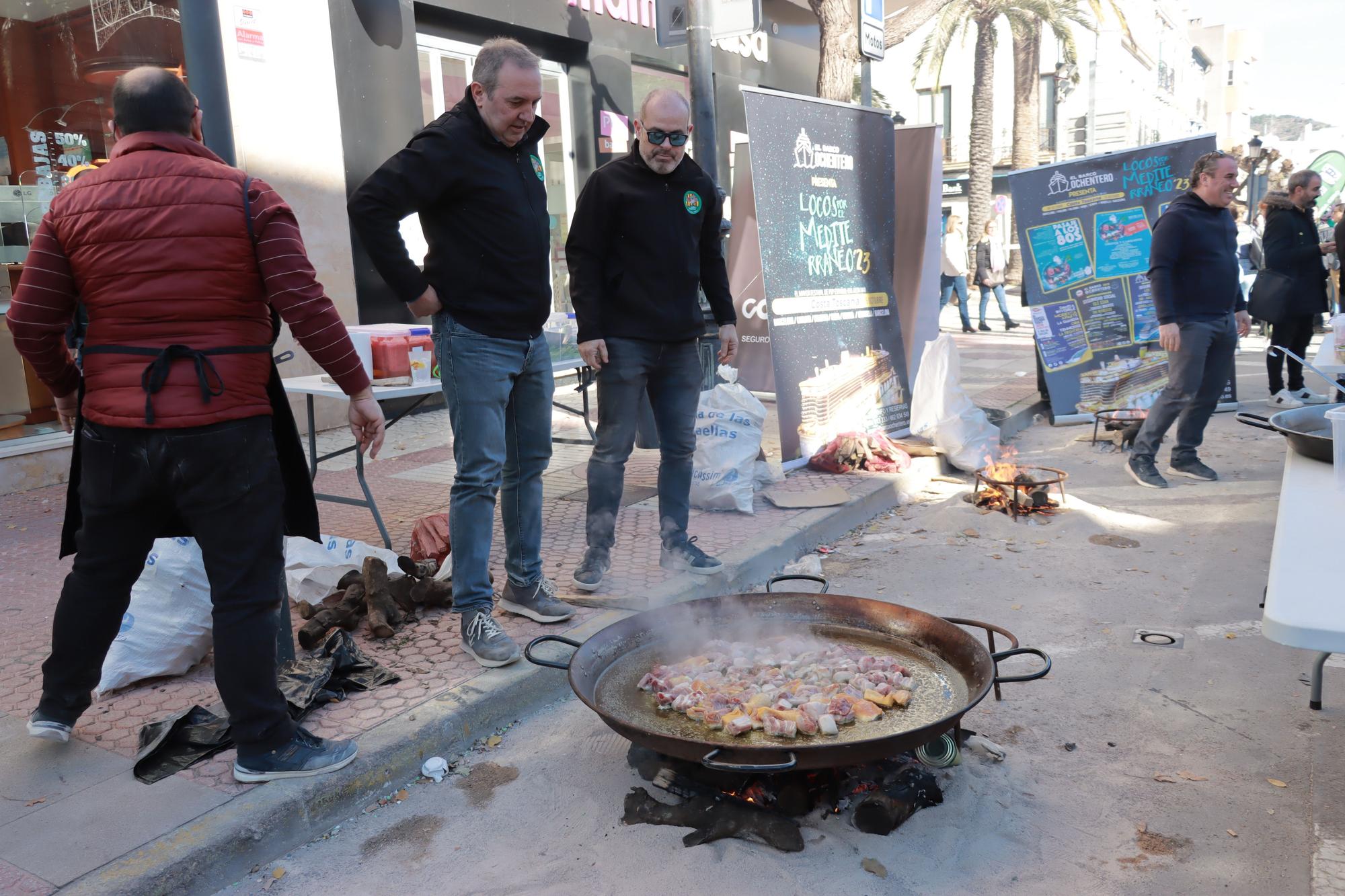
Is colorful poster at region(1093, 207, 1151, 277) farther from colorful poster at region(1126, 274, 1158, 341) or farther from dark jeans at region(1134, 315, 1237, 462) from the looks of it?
dark jeans at region(1134, 315, 1237, 462)

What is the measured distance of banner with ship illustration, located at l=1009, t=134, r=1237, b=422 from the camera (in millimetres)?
8906

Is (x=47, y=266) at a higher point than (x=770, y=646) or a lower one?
higher

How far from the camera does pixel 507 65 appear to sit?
11.5 ft

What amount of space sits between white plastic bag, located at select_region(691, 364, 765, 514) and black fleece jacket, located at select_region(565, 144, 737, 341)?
1.53 meters

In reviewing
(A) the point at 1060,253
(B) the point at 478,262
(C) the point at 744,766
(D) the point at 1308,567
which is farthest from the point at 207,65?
(A) the point at 1060,253

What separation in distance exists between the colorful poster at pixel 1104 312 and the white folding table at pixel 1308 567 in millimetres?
6756

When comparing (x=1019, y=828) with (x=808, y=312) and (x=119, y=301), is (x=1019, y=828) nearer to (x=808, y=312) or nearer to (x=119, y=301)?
(x=119, y=301)

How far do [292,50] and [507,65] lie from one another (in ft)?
18.7

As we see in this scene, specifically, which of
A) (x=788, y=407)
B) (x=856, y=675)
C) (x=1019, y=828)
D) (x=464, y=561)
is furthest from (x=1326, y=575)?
(x=788, y=407)

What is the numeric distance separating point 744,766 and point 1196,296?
5.48m

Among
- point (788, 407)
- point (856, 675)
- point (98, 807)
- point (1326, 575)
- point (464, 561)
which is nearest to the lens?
point (1326, 575)

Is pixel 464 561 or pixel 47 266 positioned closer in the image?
pixel 47 266

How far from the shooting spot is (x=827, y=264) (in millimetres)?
7242

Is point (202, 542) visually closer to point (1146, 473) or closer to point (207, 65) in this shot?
point (207, 65)
